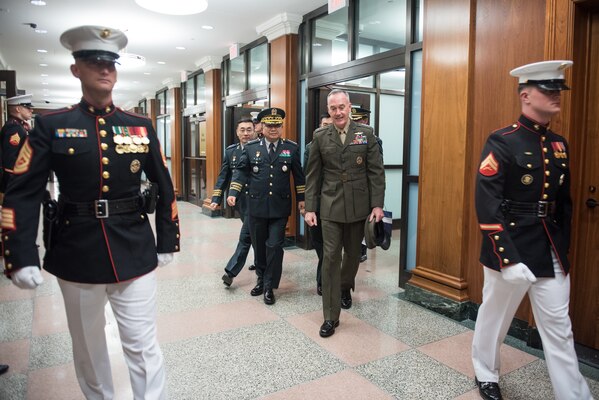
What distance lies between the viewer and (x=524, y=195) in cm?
208

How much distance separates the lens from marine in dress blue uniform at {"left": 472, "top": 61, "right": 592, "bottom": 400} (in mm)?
1965

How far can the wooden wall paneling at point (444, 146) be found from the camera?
130 inches

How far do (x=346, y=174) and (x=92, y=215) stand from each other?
182cm

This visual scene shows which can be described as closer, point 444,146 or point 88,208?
point 88,208

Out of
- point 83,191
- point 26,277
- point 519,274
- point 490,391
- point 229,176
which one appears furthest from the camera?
point 229,176

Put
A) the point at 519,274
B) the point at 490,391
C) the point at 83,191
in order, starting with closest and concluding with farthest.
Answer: the point at 83,191, the point at 519,274, the point at 490,391

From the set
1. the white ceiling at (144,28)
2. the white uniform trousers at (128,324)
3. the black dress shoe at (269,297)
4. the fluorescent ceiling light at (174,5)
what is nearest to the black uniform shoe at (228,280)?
the black dress shoe at (269,297)

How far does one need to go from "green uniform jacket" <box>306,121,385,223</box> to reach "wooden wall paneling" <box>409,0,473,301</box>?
635mm

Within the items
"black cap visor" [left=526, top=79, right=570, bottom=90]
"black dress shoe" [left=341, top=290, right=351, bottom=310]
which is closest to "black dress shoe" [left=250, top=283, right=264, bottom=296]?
"black dress shoe" [left=341, top=290, right=351, bottom=310]

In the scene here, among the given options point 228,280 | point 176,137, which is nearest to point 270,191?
point 228,280

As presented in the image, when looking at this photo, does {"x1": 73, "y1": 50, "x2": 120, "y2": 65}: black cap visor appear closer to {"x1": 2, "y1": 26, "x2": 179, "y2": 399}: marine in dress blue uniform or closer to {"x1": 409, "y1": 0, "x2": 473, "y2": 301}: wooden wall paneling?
{"x1": 2, "y1": 26, "x2": 179, "y2": 399}: marine in dress blue uniform

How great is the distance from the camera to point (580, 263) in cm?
280

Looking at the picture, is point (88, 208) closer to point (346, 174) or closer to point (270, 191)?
point (346, 174)

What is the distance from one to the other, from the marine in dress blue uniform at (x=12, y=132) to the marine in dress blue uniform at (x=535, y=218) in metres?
3.59
